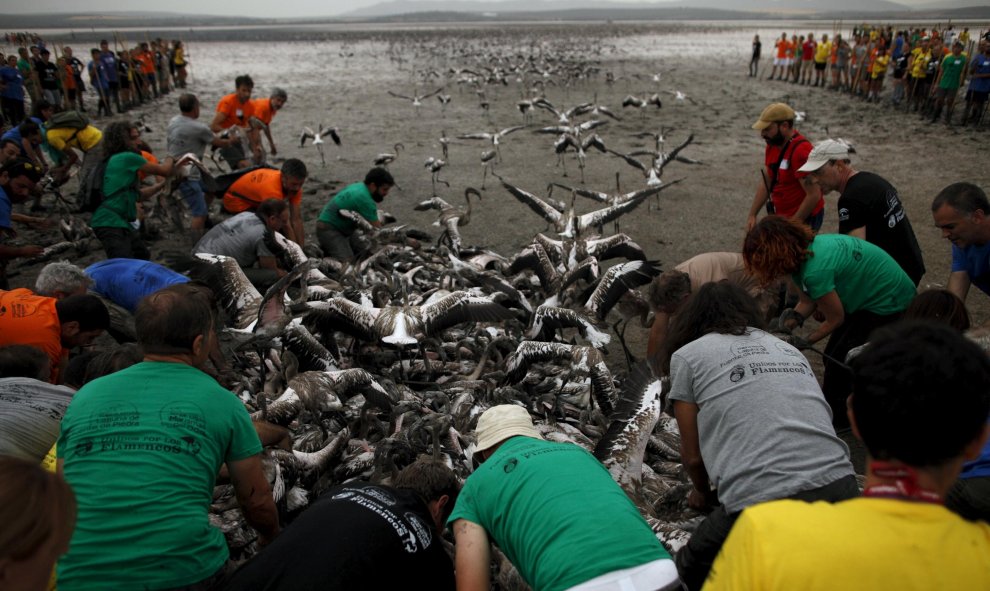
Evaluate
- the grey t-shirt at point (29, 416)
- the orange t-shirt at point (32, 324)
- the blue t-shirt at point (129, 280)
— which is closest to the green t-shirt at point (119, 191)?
the blue t-shirt at point (129, 280)

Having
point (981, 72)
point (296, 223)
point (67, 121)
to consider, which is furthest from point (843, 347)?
point (981, 72)

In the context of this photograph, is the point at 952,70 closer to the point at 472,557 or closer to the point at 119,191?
the point at 119,191

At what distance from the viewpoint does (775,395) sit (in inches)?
93.3

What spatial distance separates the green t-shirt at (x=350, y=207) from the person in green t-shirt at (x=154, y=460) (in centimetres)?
504

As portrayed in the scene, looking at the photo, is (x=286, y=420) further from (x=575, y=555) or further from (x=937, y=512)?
(x=937, y=512)

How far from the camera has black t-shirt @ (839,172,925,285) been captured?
15.0 ft

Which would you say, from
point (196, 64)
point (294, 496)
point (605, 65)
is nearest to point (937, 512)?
point (294, 496)

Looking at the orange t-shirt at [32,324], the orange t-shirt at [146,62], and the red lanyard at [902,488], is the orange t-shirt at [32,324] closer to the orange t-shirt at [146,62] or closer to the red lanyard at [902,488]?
the red lanyard at [902,488]

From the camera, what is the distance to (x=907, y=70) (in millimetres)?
17797

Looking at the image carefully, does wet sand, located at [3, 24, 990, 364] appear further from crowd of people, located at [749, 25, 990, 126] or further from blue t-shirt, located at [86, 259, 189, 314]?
blue t-shirt, located at [86, 259, 189, 314]

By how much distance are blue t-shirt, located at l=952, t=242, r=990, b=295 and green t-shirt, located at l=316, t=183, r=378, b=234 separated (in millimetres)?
5836

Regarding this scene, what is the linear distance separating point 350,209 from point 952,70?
52.0 ft

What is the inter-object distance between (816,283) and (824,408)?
1563 mm

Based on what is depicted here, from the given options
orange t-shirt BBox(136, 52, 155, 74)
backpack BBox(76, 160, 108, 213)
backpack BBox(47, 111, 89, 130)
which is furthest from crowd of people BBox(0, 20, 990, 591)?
orange t-shirt BBox(136, 52, 155, 74)
